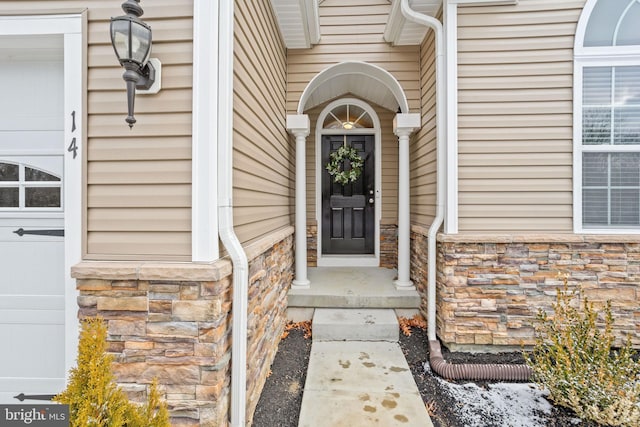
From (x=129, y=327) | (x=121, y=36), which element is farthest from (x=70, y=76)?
(x=129, y=327)

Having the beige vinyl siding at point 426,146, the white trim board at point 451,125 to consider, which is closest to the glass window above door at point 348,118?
the beige vinyl siding at point 426,146

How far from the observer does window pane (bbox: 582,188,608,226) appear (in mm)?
2709

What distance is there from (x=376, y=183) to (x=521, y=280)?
2265mm

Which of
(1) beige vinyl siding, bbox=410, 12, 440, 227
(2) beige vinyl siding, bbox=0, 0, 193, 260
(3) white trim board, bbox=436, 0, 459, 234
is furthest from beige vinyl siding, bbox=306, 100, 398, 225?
(2) beige vinyl siding, bbox=0, 0, 193, 260

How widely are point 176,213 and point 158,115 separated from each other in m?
0.51

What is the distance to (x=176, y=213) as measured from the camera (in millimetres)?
1649

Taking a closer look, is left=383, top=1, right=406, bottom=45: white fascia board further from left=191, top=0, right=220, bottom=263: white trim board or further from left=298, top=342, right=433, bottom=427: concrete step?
left=298, top=342, right=433, bottom=427: concrete step

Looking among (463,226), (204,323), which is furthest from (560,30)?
(204,323)

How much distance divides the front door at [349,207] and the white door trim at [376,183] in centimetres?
9

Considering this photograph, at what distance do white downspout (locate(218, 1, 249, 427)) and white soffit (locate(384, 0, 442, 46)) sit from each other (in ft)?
6.33

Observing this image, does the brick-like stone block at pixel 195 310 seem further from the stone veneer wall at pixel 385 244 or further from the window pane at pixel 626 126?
the window pane at pixel 626 126

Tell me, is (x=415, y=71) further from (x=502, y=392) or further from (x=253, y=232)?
(x=502, y=392)

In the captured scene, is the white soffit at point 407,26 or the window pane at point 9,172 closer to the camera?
the window pane at point 9,172

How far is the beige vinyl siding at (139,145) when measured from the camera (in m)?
1.65
